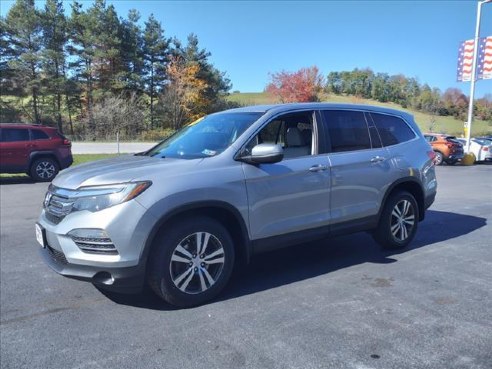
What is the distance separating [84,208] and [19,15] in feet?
158

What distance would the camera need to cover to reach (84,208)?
3500mm

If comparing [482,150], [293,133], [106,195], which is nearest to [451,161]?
[482,150]

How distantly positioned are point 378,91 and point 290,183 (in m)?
102

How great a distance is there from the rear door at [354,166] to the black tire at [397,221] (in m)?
0.25

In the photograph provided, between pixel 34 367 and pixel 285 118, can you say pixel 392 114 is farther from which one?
pixel 34 367

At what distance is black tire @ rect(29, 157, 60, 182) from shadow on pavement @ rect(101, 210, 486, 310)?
10.7m

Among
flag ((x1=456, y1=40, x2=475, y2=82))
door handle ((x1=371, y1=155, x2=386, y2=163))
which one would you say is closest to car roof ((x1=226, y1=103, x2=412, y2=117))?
door handle ((x1=371, y1=155, x2=386, y2=163))

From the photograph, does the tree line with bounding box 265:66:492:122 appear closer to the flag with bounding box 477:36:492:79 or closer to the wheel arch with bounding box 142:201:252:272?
the flag with bounding box 477:36:492:79

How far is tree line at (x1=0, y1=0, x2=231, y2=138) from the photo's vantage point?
145ft

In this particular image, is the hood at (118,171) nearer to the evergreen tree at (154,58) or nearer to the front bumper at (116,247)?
the front bumper at (116,247)

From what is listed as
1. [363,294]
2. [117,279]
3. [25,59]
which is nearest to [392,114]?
[363,294]

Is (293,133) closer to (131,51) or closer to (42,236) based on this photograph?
(42,236)

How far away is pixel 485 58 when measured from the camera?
24516 mm

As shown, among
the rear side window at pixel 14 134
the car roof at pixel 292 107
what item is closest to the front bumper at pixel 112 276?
the car roof at pixel 292 107
